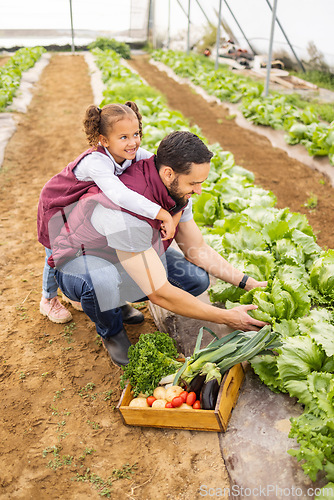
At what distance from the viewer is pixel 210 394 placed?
7.37ft

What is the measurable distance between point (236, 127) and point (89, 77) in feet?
24.0

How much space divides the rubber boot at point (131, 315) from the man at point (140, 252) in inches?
11.5

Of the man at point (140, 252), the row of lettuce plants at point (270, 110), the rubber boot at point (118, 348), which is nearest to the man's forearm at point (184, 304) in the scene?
the man at point (140, 252)

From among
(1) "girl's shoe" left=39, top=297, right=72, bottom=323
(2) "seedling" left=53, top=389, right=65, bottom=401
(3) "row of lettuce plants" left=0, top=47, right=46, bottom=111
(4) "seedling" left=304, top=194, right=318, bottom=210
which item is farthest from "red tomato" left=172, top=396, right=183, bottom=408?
(3) "row of lettuce plants" left=0, top=47, right=46, bottom=111

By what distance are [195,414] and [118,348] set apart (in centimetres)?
79

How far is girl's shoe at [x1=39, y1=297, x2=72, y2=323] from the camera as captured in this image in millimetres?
3275

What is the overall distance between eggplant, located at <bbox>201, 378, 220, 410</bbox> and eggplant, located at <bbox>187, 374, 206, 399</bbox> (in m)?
0.05

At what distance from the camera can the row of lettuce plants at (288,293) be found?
204 cm

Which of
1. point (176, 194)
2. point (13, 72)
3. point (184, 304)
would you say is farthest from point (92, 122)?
point (13, 72)

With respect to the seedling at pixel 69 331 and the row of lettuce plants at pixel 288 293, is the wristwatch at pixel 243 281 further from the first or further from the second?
the seedling at pixel 69 331

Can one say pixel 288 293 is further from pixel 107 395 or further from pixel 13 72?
pixel 13 72

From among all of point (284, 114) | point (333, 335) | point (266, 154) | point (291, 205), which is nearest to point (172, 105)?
point (284, 114)

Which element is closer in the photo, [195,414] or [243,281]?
[195,414]

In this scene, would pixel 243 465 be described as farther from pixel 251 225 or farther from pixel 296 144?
pixel 296 144
